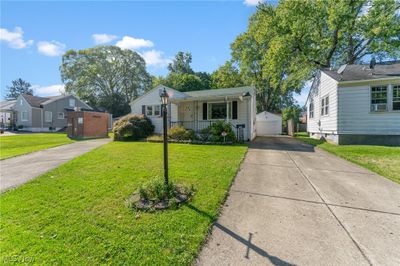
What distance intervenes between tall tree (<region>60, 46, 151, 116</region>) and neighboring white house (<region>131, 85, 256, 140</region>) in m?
25.9

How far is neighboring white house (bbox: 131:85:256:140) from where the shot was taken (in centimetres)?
1416

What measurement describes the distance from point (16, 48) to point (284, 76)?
26116 millimetres

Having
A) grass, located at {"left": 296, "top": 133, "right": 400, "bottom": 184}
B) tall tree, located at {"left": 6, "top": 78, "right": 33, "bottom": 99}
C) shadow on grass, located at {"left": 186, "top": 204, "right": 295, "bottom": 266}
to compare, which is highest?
tall tree, located at {"left": 6, "top": 78, "right": 33, "bottom": 99}

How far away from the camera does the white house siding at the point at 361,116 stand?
10.8m

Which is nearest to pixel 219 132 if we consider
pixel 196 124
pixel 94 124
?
pixel 196 124

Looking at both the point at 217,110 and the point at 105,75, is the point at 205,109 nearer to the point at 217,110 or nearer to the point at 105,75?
the point at 217,110

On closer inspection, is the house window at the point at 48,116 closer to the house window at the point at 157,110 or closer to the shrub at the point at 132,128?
the shrub at the point at 132,128

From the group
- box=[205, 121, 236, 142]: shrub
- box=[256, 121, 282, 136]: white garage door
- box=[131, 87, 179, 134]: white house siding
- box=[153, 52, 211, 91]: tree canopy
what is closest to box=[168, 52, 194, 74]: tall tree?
box=[153, 52, 211, 91]: tree canopy

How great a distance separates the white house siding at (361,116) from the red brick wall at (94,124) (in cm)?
2174

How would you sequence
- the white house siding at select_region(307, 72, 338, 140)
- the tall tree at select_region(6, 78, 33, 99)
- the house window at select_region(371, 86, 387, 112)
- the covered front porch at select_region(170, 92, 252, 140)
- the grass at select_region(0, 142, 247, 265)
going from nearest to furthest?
the grass at select_region(0, 142, 247, 265)
the house window at select_region(371, 86, 387, 112)
the white house siding at select_region(307, 72, 338, 140)
the covered front porch at select_region(170, 92, 252, 140)
the tall tree at select_region(6, 78, 33, 99)

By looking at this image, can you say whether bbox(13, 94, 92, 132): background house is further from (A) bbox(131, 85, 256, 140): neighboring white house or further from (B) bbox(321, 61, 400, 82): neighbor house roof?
(B) bbox(321, 61, 400, 82): neighbor house roof

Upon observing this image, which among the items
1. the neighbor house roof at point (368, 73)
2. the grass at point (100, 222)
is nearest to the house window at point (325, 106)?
the neighbor house roof at point (368, 73)

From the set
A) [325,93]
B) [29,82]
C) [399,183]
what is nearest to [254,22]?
[325,93]

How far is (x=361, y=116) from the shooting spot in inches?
441
